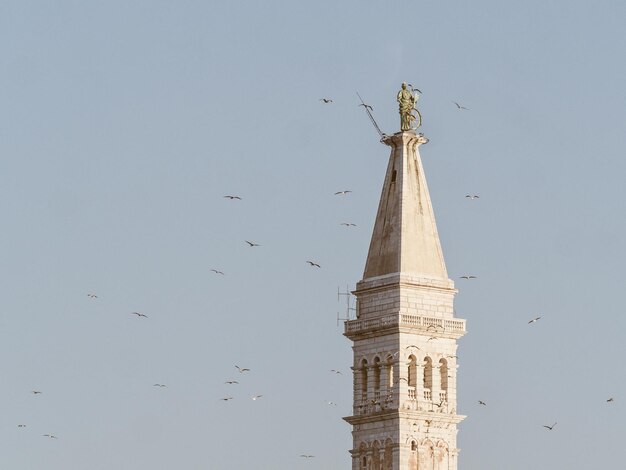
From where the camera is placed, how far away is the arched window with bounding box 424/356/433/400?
154 meters

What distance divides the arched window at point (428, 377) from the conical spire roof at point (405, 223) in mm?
4879

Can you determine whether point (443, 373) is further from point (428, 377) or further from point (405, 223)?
point (405, 223)

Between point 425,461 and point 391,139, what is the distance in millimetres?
19094

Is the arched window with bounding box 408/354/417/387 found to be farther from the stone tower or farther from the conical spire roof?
the conical spire roof

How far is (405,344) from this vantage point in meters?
154

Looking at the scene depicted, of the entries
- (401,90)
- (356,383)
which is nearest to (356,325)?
(356,383)

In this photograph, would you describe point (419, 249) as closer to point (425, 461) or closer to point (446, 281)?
point (446, 281)

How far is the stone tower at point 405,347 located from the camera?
15338 cm

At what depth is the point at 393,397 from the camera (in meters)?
154

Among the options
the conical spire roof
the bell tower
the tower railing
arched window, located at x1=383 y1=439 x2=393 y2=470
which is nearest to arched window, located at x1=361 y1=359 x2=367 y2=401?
the bell tower

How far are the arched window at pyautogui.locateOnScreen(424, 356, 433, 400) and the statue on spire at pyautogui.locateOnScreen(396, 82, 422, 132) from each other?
1394 centimetres

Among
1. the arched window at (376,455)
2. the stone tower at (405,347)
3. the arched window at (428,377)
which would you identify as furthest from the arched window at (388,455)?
the arched window at (428,377)

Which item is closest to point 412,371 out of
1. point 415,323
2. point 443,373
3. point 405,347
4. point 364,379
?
point 405,347

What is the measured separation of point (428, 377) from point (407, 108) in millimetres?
16026
